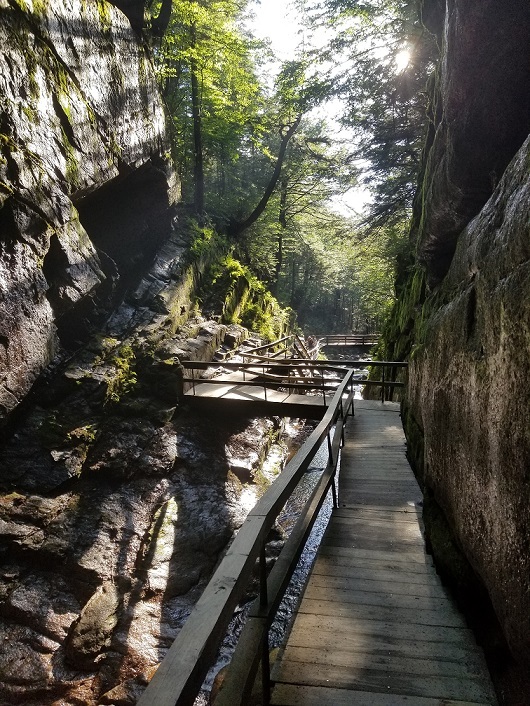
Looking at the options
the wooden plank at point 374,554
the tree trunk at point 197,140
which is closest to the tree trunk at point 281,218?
the tree trunk at point 197,140

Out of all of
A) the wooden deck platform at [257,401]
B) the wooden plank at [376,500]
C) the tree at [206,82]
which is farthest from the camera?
the tree at [206,82]

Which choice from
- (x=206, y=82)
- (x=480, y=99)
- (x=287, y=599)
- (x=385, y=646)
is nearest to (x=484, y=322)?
(x=385, y=646)

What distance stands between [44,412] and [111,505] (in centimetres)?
242

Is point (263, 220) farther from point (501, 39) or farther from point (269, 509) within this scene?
point (269, 509)

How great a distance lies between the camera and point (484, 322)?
299 centimetres

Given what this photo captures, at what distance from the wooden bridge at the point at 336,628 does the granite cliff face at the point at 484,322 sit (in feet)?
1.64

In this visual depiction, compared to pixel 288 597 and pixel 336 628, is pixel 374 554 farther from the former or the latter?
pixel 288 597

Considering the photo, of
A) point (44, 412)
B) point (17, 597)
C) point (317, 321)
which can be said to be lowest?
point (17, 597)

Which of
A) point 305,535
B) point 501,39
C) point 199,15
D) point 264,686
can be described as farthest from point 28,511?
point 199,15

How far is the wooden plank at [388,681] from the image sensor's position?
2.56 meters

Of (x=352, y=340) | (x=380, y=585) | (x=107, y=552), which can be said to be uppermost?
(x=352, y=340)

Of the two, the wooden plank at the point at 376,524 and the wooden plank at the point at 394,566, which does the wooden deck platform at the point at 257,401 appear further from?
the wooden plank at the point at 394,566

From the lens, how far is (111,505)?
26.7 feet

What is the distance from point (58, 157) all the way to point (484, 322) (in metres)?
9.60
